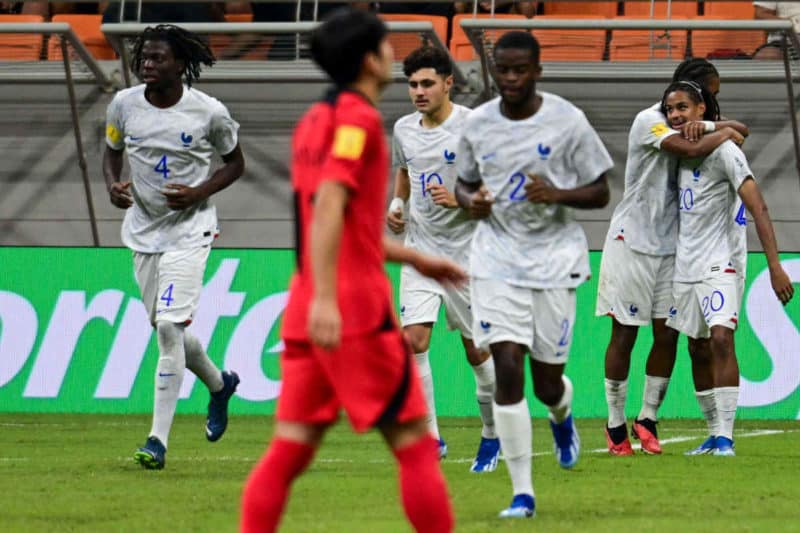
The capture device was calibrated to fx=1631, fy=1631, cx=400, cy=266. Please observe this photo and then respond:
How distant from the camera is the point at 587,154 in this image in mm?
7414

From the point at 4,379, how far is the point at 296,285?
30.7 ft

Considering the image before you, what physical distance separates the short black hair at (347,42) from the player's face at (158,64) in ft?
14.6

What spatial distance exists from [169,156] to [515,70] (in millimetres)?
3089

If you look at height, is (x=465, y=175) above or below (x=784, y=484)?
above

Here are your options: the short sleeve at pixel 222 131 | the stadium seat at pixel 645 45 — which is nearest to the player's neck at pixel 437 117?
the short sleeve at pixel 222 131

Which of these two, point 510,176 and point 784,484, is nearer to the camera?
point 510,176

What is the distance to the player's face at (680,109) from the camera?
10047mm

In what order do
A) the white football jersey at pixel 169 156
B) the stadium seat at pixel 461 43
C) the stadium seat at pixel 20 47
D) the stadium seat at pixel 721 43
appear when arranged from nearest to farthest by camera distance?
the white football jersey at pixel 169 156
the stadium seat at pixel 721 43
the stadium seat at pixel 461 43
the stadium seat at pixel 20 47

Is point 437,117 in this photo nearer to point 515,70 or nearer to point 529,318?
point 515,70

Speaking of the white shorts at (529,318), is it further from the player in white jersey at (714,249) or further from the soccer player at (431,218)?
the player in white jersey at (714,249)

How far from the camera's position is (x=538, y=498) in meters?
7.69

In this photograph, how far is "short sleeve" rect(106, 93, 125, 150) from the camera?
32.2ft

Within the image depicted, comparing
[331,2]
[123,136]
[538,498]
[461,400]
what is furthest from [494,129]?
[331,2]

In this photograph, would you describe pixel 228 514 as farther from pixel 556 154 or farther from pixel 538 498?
pixel 556 154
